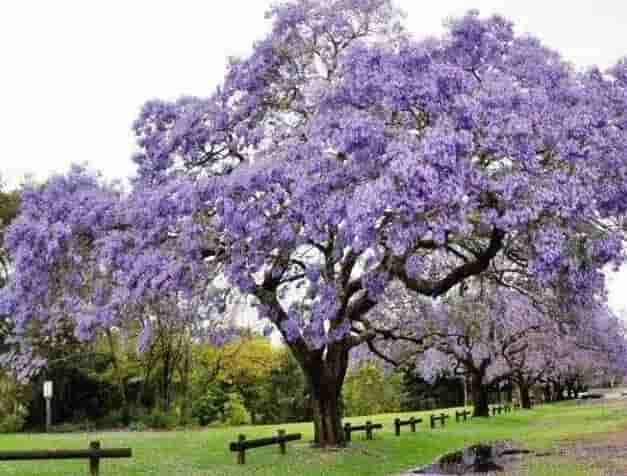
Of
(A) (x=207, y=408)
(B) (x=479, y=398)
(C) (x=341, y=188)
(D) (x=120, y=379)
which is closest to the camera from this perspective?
(C) (x=341, y=188)

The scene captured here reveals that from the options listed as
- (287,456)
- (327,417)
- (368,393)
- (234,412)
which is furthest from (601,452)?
(368,393)

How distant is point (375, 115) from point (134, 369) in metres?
31.6

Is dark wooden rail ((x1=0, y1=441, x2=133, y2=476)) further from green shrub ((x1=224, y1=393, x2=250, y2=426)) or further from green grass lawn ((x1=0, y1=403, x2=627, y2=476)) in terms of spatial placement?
green shrub ((x1=224, y1=393, x2=250, y2=426))

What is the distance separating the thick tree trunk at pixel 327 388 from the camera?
24000 millimetres

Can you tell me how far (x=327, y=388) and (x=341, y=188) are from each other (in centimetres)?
857

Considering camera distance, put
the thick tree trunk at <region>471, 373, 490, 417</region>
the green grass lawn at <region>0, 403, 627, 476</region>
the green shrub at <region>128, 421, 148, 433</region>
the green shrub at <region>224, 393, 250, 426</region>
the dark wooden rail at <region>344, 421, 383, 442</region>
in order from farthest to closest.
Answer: the green shrub at <region>224, 393, 250, 426</region> < the thick tree trunk at <region>471, 373, 490, 417</region> < the green shrub at <region>128, 421, 148, 433</region> < the dark wooden rail at <region>344, 421, 383, 442</region> < the green grass lawn at <region>0, 403, 627, 476</region>

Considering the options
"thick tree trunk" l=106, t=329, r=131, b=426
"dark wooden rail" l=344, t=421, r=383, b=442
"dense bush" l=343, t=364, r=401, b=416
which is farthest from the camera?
"dense bush" l=343, t=364, r=401, b=416

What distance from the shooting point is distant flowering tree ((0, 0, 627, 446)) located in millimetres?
16547

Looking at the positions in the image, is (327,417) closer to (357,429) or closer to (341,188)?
(357,429)

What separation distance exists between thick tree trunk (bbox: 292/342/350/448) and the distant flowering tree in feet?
0.17

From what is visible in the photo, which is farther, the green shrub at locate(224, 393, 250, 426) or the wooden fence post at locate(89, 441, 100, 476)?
the green shrub at locate(224, 393, 250, 426)

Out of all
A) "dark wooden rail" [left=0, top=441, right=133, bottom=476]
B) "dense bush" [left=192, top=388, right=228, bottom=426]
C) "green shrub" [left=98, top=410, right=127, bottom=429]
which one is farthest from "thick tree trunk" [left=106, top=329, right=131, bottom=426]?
"dark wooden rail" [left=0, top=441, right=133, bottom=476]

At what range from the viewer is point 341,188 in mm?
17438

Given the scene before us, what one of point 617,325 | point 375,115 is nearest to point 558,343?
point 617,325
